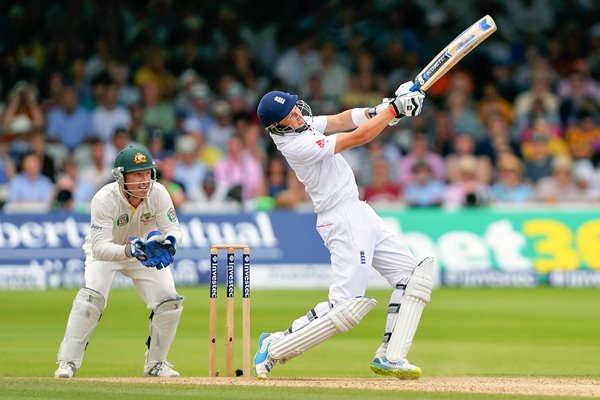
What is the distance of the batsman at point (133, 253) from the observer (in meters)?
8.63

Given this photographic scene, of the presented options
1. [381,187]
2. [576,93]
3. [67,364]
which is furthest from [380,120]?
[576,93]

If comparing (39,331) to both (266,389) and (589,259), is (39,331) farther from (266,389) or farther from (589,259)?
(589,259)

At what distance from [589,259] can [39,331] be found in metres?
7.73

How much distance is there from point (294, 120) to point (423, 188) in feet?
31.0

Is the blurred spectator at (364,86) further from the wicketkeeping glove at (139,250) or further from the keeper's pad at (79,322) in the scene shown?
the wicketkeeping glove at (139,250)

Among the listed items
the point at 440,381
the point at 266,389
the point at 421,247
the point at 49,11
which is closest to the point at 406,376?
the point at 440,381

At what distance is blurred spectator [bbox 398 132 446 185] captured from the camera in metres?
18.2

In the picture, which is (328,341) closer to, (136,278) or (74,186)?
(136,278)

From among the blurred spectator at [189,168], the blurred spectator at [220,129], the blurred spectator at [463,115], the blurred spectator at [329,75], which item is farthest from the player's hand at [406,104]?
the blurred spectator at [329,75]

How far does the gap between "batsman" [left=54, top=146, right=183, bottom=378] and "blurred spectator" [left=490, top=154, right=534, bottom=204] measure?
30.2ft

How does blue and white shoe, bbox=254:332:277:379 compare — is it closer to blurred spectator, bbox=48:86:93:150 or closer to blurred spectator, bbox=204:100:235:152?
blurred spectator, bbox=204:100:235:152

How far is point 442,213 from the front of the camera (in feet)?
55.0

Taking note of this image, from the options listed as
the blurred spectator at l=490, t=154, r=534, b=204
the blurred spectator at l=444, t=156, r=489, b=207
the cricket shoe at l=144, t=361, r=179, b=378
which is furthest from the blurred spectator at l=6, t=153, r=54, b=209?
the cricket shoe at l=144, t=361, r=179, b=378

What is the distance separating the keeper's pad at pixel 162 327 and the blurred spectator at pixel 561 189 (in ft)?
30.7
